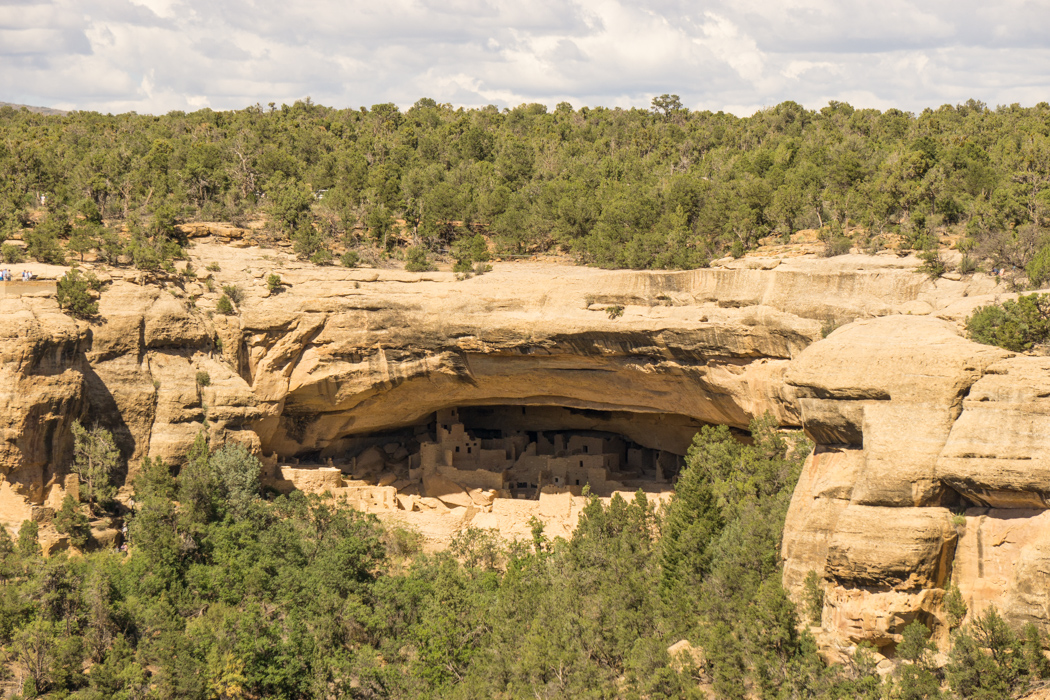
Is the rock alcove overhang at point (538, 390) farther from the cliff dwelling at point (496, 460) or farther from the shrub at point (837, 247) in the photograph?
the shrub at point (837, 247)

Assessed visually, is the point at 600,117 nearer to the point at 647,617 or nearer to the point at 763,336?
the point at 763,336

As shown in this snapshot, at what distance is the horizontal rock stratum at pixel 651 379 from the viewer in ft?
40.4

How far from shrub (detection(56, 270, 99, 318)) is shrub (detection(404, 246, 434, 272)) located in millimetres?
8259

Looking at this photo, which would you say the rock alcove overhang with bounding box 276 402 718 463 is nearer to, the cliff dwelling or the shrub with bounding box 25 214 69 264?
the cliff dwelling

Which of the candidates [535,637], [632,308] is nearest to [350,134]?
[632,308]

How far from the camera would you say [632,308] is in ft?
73.4

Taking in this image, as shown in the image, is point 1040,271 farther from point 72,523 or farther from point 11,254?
point 11,254

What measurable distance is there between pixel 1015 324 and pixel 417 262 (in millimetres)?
15753

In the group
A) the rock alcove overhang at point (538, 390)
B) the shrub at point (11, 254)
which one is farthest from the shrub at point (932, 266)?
the shrub at point (11, 254)

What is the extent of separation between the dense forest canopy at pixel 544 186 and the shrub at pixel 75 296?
84.7 inches

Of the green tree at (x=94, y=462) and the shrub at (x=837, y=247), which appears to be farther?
the shrub at (x=837, y=247)

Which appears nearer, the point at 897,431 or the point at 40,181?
the point at 897,431

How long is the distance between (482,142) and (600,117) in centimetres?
1760

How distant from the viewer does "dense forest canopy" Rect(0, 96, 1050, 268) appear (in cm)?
2612
